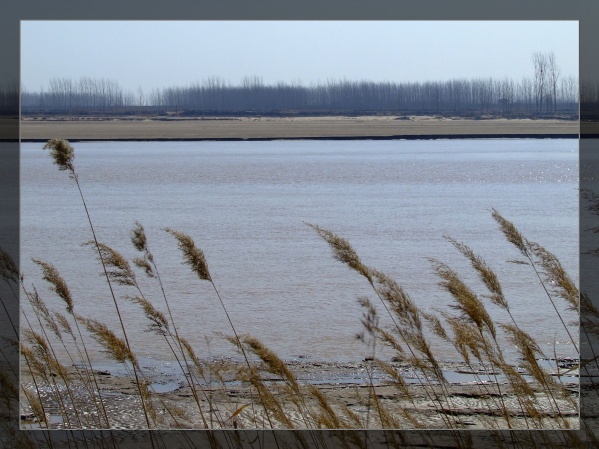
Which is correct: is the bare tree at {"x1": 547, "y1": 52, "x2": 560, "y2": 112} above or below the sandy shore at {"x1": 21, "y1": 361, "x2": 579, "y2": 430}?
above

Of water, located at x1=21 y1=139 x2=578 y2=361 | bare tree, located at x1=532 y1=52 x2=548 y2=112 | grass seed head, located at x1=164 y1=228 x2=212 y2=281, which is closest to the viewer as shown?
grass seed head, located at x1=164 y1=228 x2=212 y2=281

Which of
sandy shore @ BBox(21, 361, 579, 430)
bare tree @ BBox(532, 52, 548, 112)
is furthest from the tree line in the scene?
sandy shore @ BBox(21, 361, 579, 430)

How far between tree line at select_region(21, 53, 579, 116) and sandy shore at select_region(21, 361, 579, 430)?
21.6m

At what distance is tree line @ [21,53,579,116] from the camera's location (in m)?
31.9

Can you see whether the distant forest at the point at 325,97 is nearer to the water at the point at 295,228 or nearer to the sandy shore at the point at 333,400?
the water at the point at 295,228

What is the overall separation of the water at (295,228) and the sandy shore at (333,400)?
0.48 m

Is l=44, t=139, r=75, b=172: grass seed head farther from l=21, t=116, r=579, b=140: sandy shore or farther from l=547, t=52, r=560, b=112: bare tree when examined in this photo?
l=21, t=116, r=579, b=140: sandy shore

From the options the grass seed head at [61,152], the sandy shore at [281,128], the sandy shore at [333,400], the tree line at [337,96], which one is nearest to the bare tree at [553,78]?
the tree line at [337,96]

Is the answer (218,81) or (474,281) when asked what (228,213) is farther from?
(218,81)

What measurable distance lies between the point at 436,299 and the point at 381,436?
7805 millimetres

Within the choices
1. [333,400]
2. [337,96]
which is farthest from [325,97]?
[333,400]

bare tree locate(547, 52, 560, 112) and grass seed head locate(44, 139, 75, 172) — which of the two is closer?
grass seed head locate(44, 139, 75, 172)

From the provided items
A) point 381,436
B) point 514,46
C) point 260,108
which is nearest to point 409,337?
point 381,436

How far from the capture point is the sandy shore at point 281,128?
4281 cm
